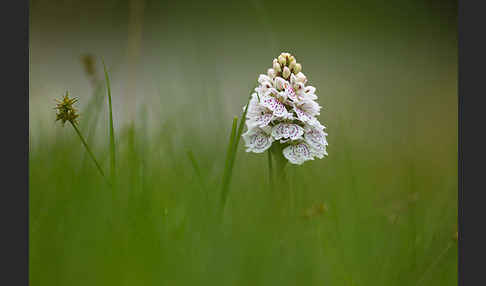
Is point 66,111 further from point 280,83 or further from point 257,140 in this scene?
point 280,83

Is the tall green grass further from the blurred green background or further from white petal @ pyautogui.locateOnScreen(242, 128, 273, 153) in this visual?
white petal @ pyautogui.locateOnScreen(242, 128, 273, 153)

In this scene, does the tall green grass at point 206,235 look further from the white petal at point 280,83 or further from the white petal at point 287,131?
the white petal at point 280,83

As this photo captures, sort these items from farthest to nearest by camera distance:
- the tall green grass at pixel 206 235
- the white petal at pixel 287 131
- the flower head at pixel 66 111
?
the white petal at pixel 287 131, the flower head at pixel 66 111, the tall green grass at pixel 206 235

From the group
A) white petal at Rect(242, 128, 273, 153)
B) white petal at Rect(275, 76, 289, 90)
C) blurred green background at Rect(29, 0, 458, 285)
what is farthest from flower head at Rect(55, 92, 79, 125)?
white petal at Rect(275, 76, 289, 90)

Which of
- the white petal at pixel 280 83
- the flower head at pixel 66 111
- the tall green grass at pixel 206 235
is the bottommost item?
the tall green grass at pixel 206 235

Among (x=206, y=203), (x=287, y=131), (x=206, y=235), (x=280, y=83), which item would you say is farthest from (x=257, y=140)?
(x=206, y=235)

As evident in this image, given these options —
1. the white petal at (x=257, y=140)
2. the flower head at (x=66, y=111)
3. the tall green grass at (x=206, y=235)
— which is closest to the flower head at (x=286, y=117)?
the white petal at (x=257, y=140)

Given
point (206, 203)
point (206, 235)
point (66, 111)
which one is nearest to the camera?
point (206, 235)

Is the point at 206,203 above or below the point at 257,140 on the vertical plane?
below
